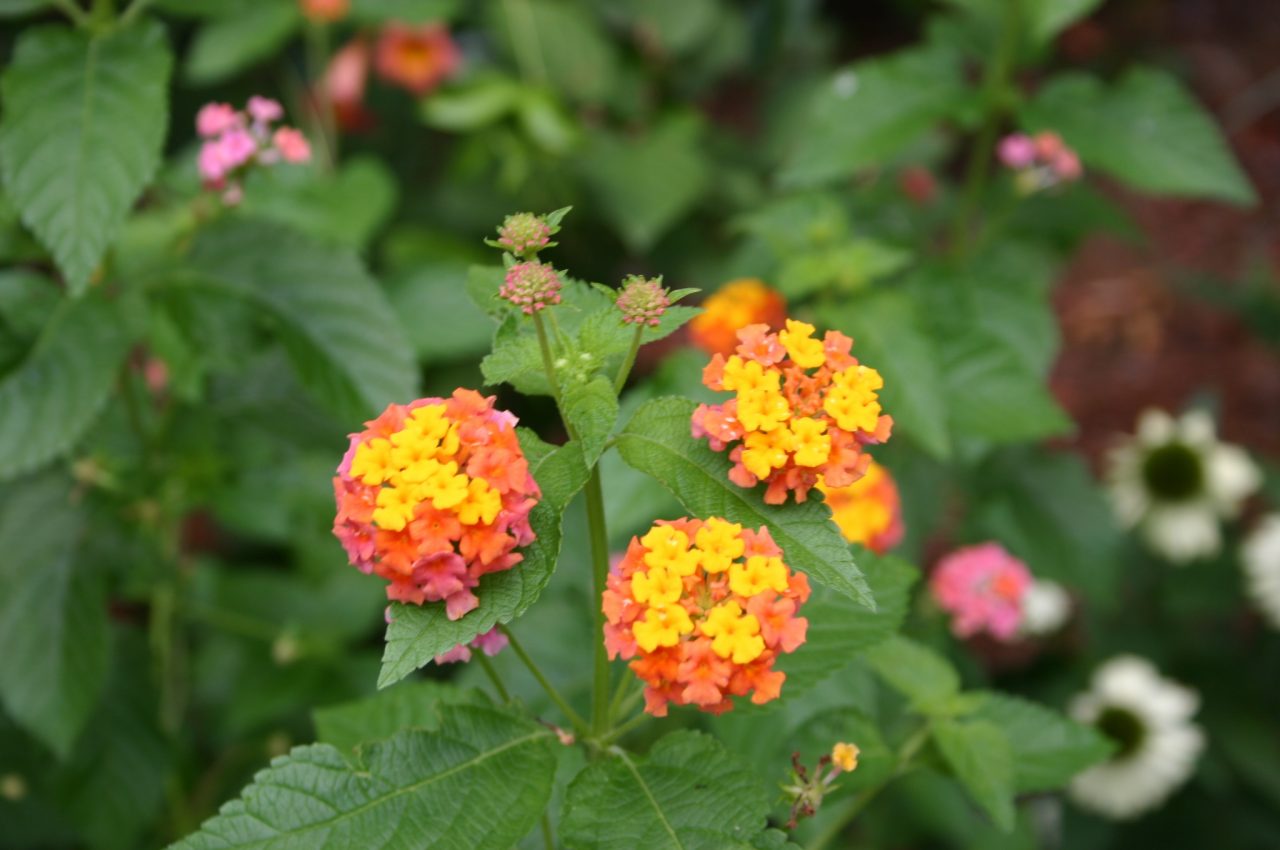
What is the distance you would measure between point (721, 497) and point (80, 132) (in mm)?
948

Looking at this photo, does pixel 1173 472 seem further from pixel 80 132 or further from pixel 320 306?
pixel 80 132

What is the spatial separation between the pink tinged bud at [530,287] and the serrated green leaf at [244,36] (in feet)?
6.90

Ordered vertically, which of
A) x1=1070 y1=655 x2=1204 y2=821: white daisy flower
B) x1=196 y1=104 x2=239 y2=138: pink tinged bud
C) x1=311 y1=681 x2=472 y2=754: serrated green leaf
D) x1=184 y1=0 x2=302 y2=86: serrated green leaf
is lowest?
x1=1070 y1=655 x2=1204 y2=821: white daisy flower

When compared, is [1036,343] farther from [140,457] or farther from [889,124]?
[140,457]

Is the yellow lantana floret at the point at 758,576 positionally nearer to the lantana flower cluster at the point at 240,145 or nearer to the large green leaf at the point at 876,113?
the lantana flower cluster at the point at 240,145

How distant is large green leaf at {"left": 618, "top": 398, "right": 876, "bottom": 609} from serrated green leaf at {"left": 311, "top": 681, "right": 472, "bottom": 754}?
1.23 ft

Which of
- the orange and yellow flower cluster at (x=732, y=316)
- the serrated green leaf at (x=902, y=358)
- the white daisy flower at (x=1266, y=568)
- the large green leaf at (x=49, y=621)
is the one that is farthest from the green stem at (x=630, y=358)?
the white daisy flower at (x=1266, y=568)

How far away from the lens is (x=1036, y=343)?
2061 mm

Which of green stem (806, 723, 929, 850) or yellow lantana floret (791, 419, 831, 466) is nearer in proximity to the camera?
yellow lantana floret (791, 419, 831, 466)

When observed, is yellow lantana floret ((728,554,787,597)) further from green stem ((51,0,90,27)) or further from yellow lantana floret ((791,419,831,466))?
green stem ((51,0,90,27))

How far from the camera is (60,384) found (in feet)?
4.98

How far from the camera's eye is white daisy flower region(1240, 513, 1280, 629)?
2.48m

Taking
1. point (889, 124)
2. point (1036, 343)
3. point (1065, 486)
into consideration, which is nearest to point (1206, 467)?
point (1065, 486)

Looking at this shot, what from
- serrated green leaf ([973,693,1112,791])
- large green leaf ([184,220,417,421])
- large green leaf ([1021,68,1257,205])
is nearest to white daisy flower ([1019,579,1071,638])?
large green leaf ([1021,68,1257,205])
